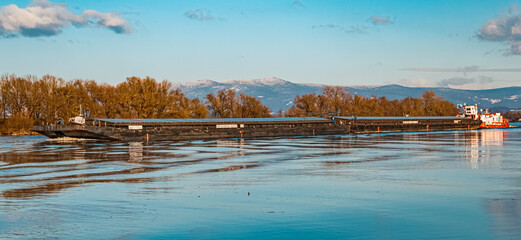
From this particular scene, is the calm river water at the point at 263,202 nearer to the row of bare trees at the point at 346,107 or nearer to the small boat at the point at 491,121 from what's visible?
the row of bare trees at the point at 346,107

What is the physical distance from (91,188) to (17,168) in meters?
12.4

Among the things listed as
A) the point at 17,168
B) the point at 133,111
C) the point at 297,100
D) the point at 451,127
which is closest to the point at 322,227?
A: the point at 17,168

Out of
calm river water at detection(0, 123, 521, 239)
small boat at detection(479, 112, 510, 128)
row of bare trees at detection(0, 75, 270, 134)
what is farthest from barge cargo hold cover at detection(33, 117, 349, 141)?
small boat at detection(479, 112, 510, 128)

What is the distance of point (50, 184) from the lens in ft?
77.3

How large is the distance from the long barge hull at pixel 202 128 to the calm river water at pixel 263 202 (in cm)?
4106

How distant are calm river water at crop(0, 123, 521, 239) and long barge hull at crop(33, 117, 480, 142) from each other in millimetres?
41059

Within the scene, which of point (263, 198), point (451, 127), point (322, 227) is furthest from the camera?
point (451, 127)

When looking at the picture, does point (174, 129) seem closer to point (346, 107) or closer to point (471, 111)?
point (346, 107)

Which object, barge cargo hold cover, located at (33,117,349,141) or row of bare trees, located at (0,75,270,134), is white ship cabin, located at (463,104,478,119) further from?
row of bare trees, located at (0,75,270,134)

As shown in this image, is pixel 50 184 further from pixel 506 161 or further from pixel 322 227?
pixel 506 161

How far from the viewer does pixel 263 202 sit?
1838cm

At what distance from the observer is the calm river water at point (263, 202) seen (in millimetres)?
13781

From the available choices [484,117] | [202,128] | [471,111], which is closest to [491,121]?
[484,117]

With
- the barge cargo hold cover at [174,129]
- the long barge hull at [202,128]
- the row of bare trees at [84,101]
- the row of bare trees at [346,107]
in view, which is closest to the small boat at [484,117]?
the row of bare trees at [346,107]
